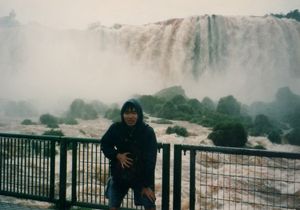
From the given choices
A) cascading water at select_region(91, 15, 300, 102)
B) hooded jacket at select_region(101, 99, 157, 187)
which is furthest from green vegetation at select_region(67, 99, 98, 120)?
hooded jacket at select_region(101, 99, 157, 187)

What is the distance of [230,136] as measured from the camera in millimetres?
29125

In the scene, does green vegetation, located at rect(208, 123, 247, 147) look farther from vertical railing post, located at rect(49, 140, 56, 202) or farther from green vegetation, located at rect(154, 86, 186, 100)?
green vegetation, located at rect(154, 86, 186, 100)

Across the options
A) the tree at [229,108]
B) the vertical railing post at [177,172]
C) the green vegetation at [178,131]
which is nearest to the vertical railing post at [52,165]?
the vertical railing post at [177,172]

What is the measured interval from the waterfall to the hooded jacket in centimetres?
5474

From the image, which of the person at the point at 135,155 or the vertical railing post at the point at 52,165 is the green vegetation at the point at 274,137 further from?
the person at the point at 135,155

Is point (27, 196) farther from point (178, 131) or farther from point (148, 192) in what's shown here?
point (178, 131)

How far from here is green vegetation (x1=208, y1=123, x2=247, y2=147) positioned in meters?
28.8

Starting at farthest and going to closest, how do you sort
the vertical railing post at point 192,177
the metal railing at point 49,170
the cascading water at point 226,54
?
the cascading water at point 226,54
the metal railing at point 49,170
the vertical railing post at point 192,177

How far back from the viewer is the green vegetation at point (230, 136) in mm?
28812

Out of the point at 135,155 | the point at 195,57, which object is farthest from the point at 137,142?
the point at 195,57

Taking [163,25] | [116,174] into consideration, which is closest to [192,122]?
[163,25]

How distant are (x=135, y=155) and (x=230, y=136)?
25714 millimetres

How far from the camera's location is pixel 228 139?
29.3 meters

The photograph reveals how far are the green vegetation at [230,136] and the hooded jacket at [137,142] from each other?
82.2 ft
